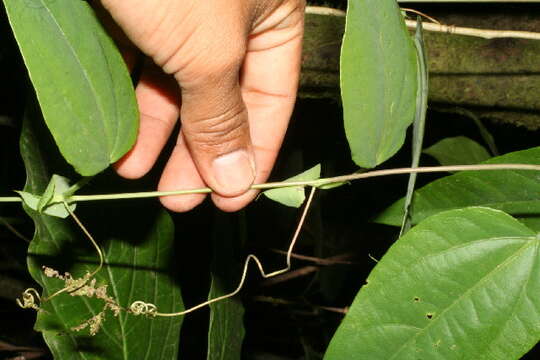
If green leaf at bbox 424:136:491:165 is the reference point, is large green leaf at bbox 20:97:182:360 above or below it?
below

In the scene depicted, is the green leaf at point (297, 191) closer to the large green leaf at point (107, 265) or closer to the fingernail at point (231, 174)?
the fingernail at point (231, 174)

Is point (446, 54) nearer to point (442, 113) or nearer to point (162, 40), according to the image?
point (442, 113)

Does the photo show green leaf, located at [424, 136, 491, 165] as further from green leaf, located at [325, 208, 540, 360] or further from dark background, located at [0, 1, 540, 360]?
green leaf, located at [325, 208, 540, 360]

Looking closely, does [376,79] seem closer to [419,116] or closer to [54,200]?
[419,116]

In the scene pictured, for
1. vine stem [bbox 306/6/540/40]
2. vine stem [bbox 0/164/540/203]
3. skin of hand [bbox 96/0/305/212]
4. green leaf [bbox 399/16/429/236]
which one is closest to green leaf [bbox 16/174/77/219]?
vine stem [bbox 0/164/540/203]

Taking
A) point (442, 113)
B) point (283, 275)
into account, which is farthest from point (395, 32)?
point (283, 275)

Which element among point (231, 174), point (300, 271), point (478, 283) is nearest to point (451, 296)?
point (478, 283)
